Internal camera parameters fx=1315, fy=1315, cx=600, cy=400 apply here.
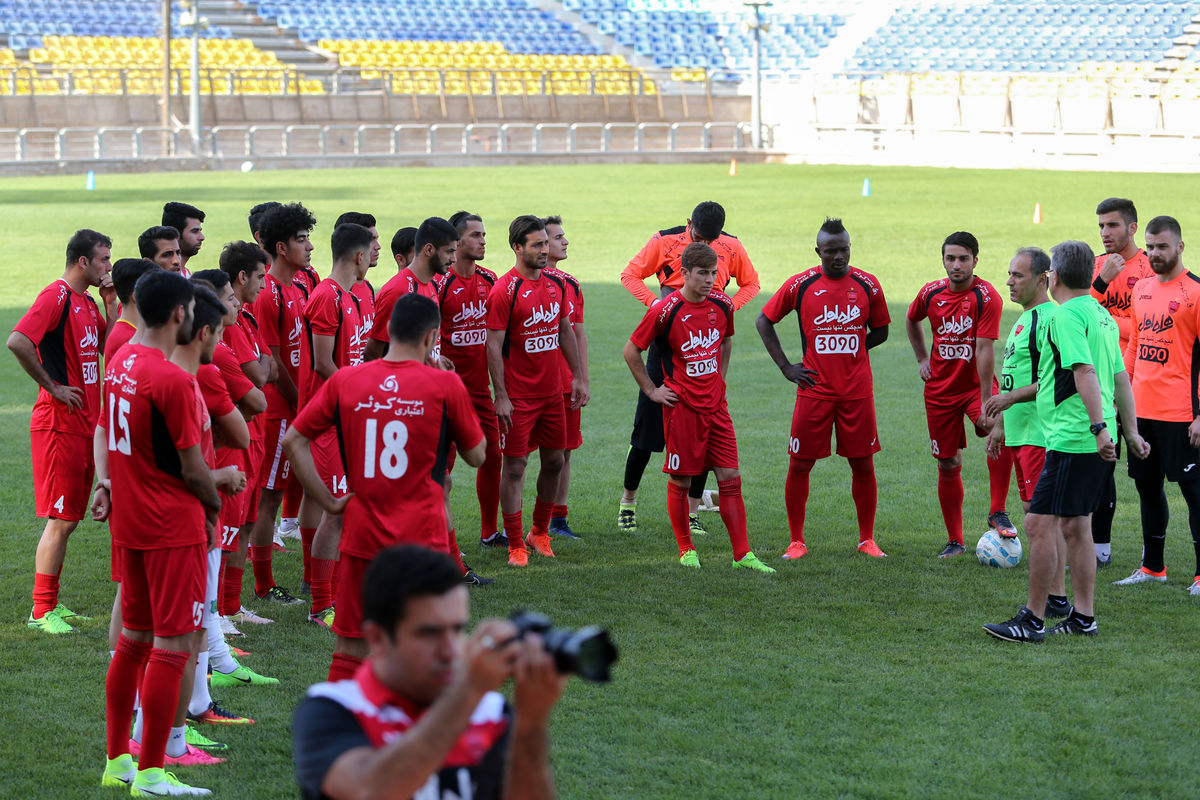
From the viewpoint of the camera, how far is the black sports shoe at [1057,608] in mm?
7078

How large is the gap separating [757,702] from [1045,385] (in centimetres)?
228

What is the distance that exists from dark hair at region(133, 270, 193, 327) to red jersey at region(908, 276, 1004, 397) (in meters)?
5.19

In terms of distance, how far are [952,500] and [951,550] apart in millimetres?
329

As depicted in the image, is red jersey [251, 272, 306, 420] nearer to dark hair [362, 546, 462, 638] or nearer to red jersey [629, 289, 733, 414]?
red jersey [629, 289, 733, 414]

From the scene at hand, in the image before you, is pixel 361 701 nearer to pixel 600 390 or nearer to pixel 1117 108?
pixel 600 390

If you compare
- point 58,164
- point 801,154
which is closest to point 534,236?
point 58,164

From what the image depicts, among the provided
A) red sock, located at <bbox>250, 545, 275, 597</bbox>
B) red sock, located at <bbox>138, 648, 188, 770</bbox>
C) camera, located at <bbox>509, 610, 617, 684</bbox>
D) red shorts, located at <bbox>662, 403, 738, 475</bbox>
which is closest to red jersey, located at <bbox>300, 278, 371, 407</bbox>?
red sock, located at <bbox>250, 545, 275, 597</bbox>

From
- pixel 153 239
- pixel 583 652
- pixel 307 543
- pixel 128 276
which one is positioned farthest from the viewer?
pixel 307 543

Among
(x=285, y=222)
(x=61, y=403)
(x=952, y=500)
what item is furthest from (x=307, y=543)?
(x=952, y=500)

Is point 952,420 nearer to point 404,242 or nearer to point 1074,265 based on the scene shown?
point 1074,265

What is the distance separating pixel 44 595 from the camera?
274 inches

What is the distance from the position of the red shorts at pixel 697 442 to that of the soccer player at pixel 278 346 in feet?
7.58

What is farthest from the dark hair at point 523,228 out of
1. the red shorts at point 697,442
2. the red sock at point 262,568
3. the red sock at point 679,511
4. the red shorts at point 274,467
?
the red sock at point 262,568

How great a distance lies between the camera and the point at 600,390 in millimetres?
13836
